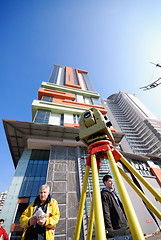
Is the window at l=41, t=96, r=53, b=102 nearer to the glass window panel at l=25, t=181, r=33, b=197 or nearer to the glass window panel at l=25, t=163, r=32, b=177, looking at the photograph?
the glass window panel at l=25, t=163, r=32, b=177

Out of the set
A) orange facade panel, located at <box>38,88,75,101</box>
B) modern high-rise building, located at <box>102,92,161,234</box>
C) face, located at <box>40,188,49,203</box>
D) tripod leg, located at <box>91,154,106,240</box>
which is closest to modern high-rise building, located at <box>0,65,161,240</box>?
modern high-rise building, located at <box>102,92,161,234</box>

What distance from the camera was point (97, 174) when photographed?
1.65 metres

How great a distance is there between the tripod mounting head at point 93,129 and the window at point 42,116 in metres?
12.6

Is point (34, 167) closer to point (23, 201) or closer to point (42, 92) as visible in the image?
point (23, 201)

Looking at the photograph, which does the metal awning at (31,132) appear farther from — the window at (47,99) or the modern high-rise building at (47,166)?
the window at (47,99)

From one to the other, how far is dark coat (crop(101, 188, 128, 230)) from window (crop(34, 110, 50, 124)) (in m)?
13.0

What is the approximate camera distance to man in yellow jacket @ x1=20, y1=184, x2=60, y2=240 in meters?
1.89

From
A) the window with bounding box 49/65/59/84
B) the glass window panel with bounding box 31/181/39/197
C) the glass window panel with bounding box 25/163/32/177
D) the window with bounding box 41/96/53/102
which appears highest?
the window with bounding box 49/65/59/84

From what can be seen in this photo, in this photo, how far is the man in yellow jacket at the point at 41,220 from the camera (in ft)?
6.19

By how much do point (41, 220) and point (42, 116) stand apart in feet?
46.9

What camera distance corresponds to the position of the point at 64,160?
10.8m

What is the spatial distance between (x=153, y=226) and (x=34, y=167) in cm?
1173

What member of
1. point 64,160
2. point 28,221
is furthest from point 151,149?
point 28,221

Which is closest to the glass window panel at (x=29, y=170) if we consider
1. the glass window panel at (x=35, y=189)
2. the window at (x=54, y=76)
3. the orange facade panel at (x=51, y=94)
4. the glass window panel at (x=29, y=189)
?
the glass window panel at (x=29, y=189)
